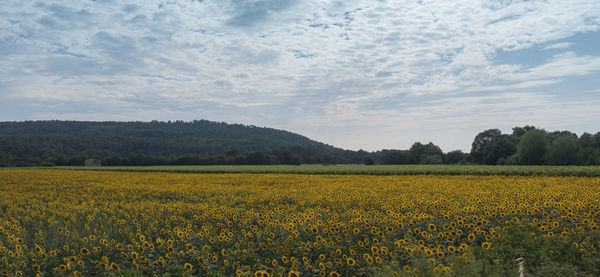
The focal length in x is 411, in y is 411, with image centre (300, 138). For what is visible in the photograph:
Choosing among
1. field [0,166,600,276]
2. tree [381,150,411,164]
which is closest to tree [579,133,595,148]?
tree [381,150,411,164]

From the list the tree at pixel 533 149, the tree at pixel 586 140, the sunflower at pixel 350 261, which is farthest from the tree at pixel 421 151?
the sunflower at pixel 350 261

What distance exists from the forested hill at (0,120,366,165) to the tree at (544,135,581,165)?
38.2 m

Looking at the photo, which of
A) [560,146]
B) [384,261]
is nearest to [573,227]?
[384,261]

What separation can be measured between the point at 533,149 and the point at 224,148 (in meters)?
68.0

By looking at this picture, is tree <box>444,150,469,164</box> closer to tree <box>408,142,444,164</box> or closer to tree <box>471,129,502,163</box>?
tree <box>408,142,444,164</box>

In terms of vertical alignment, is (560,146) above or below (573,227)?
above

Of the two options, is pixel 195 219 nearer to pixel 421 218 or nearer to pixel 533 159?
pixel 421 218

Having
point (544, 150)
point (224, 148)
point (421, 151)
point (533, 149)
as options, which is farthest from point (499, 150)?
point (224, 148)

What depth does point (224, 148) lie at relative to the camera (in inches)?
4097

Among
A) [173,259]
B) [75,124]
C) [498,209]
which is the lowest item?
[173,259]

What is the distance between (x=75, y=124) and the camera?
120m

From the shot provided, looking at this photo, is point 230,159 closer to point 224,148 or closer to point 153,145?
point 224,148

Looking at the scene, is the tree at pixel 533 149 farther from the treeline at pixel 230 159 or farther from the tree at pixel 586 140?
the treeline at pixel 230 159

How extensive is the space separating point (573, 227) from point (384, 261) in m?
4.30
